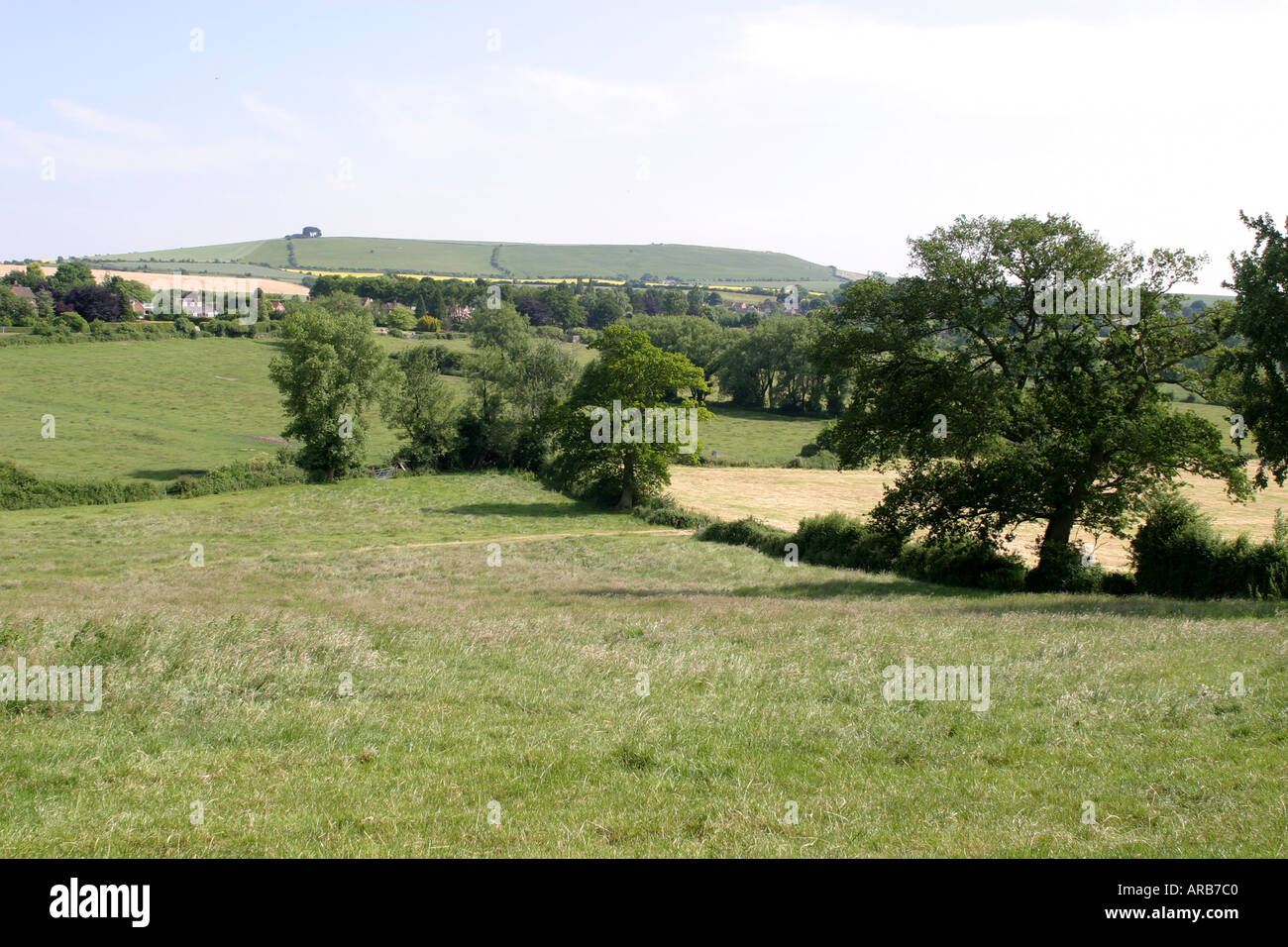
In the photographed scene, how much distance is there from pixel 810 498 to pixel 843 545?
35.0m

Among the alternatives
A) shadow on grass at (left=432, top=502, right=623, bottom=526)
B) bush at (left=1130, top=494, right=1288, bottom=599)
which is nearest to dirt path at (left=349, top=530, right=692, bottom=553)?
shadow on grass at (left=432, top=502, right=623, bottom=526)

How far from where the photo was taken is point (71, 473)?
64938 mm

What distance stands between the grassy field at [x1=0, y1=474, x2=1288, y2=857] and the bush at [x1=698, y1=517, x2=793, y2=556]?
22.4 m

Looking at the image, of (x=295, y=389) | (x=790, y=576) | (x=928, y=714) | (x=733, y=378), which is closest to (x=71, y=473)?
(x=295, y=389)

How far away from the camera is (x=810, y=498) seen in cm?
7300

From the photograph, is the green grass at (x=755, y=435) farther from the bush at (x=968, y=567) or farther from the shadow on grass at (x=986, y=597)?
the shadow on grass at (x=986, y=597)

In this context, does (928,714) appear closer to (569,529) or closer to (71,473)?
(569,529)

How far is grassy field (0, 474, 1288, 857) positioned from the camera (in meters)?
6.91

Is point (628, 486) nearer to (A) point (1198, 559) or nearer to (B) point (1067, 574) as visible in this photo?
(B) point (1067, 574)

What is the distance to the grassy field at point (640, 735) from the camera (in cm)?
691

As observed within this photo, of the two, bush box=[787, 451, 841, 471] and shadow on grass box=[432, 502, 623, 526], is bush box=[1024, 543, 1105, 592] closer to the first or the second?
shadow on grass box=[432, 502, 623, 526]

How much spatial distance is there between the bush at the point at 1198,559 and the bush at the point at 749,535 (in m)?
17.4

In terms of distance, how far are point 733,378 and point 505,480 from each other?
58.0m

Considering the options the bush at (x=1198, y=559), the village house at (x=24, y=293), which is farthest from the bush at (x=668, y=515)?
the village house at (x=24, y=293)
